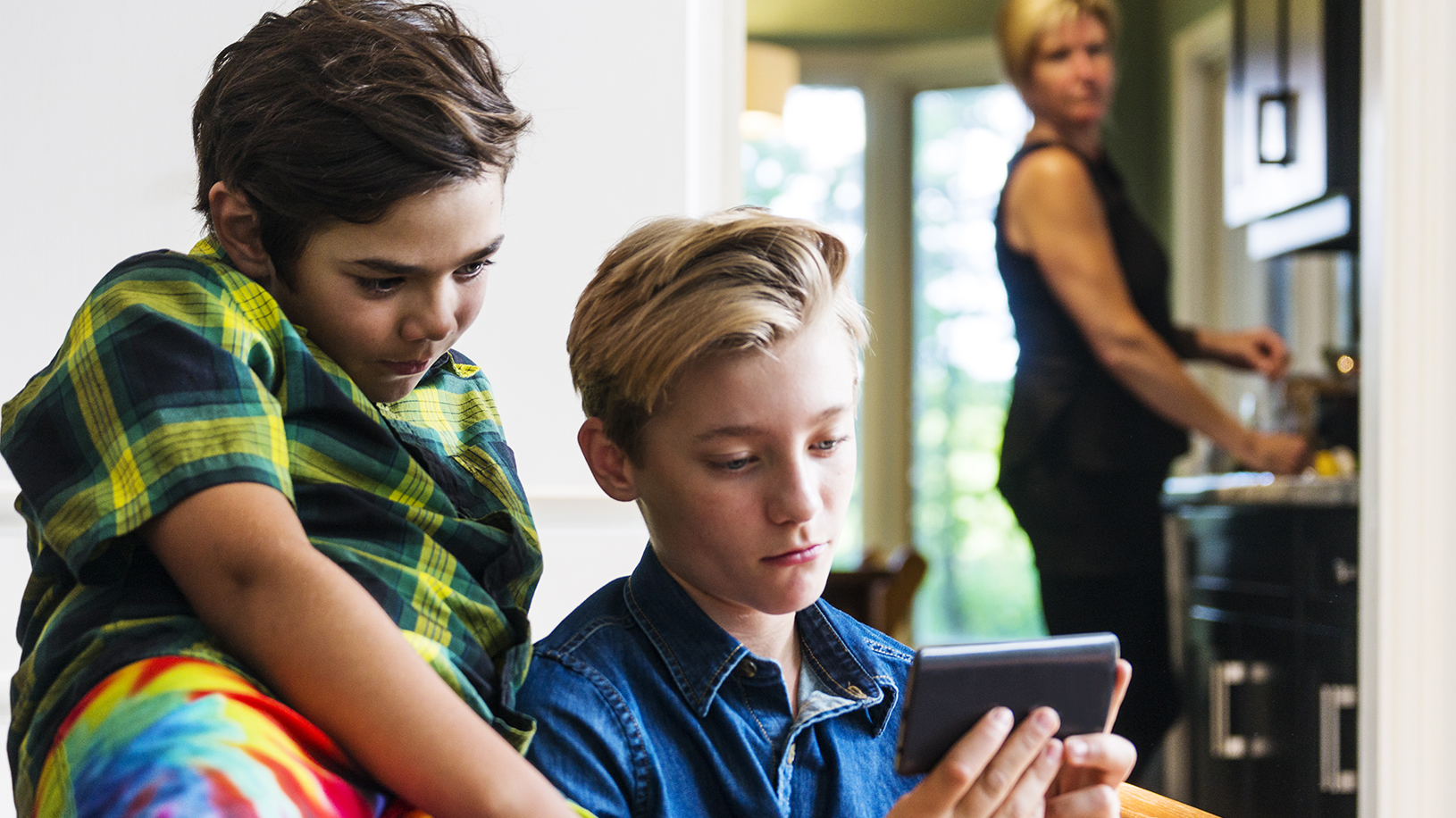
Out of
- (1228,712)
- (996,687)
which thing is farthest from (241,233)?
(1228,712)

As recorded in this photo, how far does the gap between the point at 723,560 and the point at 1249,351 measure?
2.15 metres

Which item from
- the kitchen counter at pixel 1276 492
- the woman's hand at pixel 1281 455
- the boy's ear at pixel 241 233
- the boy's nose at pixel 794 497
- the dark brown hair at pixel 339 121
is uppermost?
the dark brown hair at pixel 339 121

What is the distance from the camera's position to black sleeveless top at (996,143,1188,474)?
2.44m

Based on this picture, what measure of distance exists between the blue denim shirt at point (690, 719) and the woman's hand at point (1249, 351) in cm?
201

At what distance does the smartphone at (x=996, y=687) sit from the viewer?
0.69m

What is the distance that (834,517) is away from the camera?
2.64 feet

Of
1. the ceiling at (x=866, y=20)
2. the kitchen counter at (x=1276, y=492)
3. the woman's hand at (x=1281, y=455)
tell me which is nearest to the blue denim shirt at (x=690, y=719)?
the kitchen counter at (x=1276, y=492)

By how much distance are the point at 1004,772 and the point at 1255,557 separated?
1.89 m

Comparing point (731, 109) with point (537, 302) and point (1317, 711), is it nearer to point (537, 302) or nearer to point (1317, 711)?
point (537, 302)

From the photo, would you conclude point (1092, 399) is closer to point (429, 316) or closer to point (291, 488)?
point (429, 316)

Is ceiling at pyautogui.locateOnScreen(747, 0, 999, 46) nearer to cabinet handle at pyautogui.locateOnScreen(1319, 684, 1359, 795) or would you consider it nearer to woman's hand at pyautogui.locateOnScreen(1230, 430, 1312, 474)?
woman's hand at pyautogui.locateOnScreen(1230, 430, 1312, 474)

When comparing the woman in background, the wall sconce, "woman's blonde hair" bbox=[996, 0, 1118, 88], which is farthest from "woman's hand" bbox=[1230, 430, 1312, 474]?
the wall sconce

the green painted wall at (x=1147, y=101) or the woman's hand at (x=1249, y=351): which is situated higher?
the green painted wall at (x=1147, y=101)

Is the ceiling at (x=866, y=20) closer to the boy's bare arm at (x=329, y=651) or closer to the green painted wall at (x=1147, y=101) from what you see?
the green painted wall at (x=1147, y=101)
